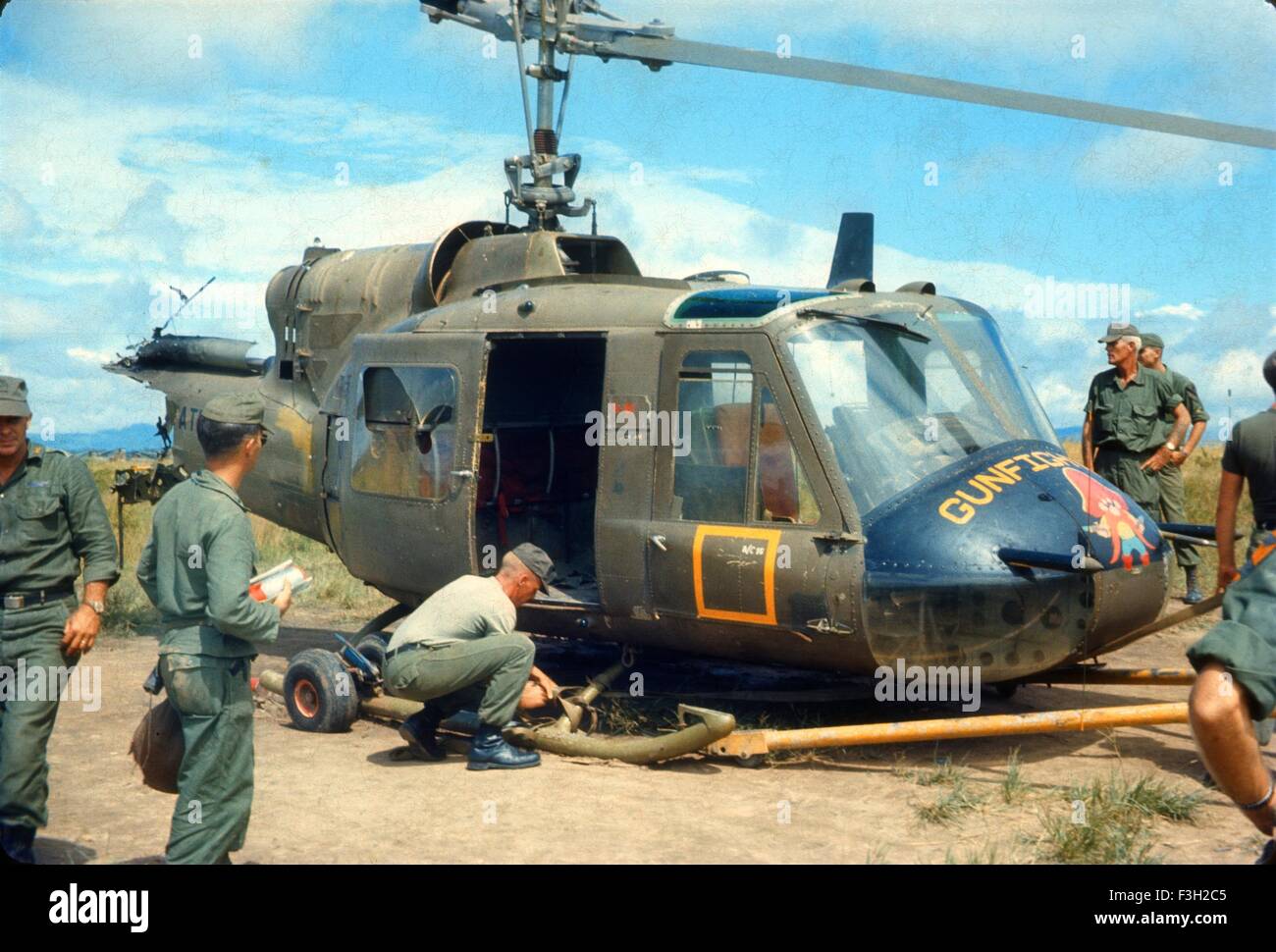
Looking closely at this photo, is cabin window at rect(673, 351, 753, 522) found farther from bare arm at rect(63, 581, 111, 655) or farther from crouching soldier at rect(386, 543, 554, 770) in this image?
bare arm at rect(63, 581, 111, 655)

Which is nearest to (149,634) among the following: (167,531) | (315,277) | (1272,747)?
(315,277)

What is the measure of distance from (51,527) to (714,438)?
3.32 metres

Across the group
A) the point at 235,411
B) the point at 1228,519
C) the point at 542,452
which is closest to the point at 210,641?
the point at 235,411

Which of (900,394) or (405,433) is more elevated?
(900,394)

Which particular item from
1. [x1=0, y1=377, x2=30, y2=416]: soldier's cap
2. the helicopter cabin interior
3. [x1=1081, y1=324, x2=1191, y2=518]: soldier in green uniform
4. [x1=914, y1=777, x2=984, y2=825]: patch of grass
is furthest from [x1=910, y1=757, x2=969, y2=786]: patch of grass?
[x1=0, y1=377, x2=30, y2=416]: soldier's cap

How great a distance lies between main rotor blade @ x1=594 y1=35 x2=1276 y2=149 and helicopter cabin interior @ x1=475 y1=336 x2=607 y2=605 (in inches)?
76.8

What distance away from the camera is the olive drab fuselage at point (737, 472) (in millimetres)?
6434

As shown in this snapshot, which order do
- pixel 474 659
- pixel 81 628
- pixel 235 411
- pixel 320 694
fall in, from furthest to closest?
pixel 320 694 → pixel 474 659 → pixel 81 628 → pixel 235 411

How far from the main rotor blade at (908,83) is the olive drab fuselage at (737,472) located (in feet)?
3.88

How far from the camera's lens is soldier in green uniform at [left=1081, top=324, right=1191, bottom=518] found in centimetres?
976

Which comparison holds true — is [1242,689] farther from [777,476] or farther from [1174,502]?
[1174,502]

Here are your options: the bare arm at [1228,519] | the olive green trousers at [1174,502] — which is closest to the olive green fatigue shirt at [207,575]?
the bare arm at [1228,519]

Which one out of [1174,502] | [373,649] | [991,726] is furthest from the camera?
[1174,502]

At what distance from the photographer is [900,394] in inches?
274
